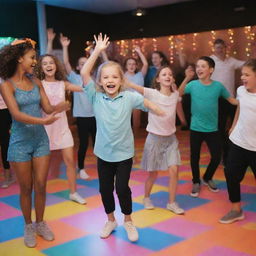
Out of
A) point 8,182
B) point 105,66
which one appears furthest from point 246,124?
point 8,182

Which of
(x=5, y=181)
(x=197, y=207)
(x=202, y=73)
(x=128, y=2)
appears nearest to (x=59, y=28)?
(x=128, y=2)

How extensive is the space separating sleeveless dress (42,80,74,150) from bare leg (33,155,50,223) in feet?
Answer: 2.82

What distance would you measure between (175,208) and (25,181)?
5.11 ft

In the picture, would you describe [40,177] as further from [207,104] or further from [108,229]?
[207,104]

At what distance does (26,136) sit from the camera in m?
3.01

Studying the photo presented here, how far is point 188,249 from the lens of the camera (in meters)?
2.96

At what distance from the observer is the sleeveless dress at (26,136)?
2.99m

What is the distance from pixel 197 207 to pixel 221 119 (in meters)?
1.70

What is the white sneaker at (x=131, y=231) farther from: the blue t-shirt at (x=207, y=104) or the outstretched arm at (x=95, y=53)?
the blue t-shirt at (x=207, y=104)

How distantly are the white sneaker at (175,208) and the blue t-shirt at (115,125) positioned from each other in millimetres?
991

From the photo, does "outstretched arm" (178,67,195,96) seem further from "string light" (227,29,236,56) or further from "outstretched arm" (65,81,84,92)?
"string light" (227,29,236,56)

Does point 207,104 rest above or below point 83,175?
above

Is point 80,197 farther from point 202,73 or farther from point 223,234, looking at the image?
point 202,73

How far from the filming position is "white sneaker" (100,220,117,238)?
322cm
